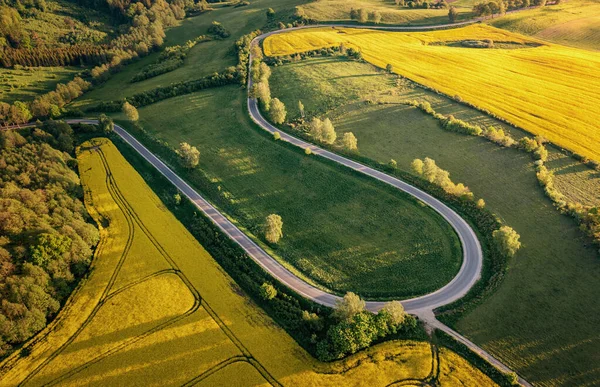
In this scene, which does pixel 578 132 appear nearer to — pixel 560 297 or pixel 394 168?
pixel 394 168

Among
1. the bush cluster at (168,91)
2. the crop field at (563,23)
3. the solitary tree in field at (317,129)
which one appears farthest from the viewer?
the crop field at (563,23)

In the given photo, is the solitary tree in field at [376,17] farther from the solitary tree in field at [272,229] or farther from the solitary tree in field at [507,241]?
the solitary tree in field at [507,241]

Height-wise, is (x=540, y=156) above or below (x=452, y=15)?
below

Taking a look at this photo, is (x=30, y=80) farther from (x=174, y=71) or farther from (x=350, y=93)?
(x=350, y=93)

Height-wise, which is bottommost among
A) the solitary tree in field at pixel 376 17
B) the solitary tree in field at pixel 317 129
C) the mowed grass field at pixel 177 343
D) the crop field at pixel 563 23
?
the mowed grass field at pixel 177 343

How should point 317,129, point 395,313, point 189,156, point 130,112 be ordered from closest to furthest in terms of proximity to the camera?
point 395,313 < point 189,156 < point 317,129 < point 130,112

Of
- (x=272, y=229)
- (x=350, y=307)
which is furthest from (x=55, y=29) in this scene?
(x=350, y=307)

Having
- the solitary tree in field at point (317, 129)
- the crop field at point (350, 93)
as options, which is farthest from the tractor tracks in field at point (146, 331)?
the crop field at point (350, 93)
